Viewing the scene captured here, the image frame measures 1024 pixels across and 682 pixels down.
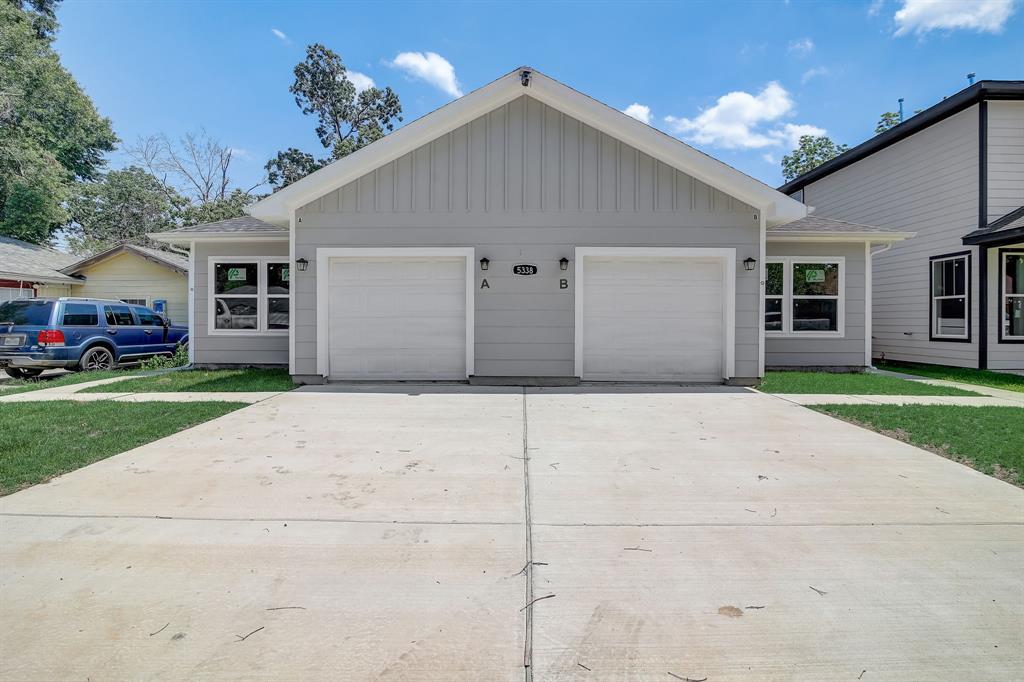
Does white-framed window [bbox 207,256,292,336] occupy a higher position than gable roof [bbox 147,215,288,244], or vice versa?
gable roof [bbox 147,215,288,244]

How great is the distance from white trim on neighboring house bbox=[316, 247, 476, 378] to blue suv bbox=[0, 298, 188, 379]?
6.08m

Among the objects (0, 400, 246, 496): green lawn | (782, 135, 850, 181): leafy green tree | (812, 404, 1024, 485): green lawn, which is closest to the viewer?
(0, 400, 246, 496): green lawn

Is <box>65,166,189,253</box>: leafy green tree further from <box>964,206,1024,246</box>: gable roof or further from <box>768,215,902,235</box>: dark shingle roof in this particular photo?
<box>964,206,1024,246</box>: gable roof

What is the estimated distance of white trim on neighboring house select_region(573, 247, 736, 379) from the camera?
8.32 meters

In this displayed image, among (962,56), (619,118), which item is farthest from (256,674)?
(962,56)

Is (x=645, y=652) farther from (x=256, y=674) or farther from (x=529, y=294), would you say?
(x=529, y=294)

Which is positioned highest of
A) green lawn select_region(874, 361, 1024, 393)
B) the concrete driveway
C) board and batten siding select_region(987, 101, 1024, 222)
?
board and batten siding select_region(987, 101, 1024, 222)

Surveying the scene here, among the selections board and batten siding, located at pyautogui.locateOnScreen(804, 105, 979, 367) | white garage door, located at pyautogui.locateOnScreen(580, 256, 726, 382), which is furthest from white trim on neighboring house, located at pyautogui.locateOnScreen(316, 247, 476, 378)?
board and batten siding, located at pyautogui.locateOnScreen(804, 105, 979, 367)

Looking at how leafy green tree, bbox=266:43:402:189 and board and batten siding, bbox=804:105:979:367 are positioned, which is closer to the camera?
board and batten siding, bbox=804:105:979:367

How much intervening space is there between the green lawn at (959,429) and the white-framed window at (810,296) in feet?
13.3

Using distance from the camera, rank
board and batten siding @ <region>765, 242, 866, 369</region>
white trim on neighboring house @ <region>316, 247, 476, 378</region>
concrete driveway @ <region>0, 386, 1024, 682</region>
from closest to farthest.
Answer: concrete driveway @ <region>0, 386, 1024, 682</region>
white trim on neighboring house @ <region>316, 247, 476, 378</region>
board and batten siding @ <region>765, 242, 866, 369</region>

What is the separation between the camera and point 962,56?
15.3m

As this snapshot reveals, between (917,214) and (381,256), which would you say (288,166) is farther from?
(917,214)

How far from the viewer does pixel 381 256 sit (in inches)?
333
